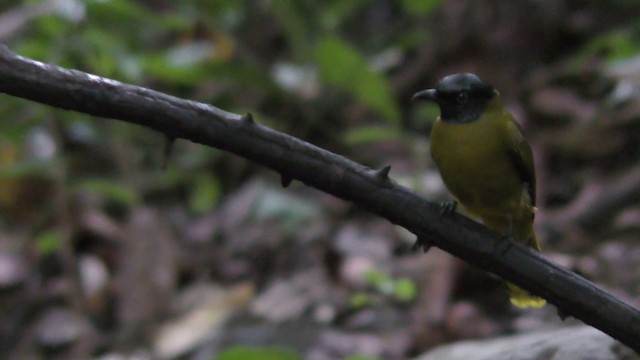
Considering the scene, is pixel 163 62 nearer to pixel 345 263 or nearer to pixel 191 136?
pixel 345 263

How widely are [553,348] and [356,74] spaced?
246 centimetres

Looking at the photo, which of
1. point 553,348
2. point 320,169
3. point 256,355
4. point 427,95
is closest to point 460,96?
point 427,95

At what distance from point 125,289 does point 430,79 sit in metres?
2.50

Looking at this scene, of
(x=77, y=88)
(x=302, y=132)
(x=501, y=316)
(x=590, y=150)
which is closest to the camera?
(x=77, y=88)

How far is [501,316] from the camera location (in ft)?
11.8

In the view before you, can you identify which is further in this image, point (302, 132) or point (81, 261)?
point (302, 132)

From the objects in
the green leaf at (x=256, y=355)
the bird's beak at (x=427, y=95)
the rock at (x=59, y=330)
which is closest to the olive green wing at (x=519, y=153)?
the bird's beak at (x=427, y=95)

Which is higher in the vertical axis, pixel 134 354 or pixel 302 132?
pixel 302 132

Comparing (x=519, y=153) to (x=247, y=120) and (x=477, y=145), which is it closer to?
(x=477, y=145)

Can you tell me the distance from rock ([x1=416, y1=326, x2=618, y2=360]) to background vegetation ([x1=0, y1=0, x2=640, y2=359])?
1.46 ft

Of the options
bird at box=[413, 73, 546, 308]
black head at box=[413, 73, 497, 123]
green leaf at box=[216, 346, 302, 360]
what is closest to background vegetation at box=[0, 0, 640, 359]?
green leaf at box=[216, 346, 302, 360]

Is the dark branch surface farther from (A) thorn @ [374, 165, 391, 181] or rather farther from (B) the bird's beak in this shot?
(B) the bird's beak

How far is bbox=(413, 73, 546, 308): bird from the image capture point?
6.90 feet

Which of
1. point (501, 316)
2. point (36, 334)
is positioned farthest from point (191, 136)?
point (36, 334)
